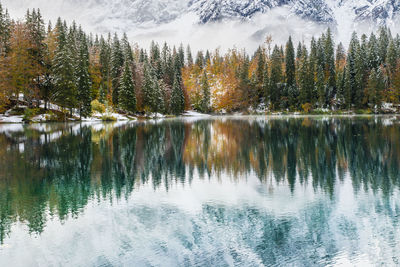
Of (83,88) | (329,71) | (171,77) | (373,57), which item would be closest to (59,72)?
(83,88)

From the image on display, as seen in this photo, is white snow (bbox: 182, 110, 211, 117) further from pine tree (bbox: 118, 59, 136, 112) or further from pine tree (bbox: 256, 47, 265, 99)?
pine tree (bbox: 118, 59, 136, 112)

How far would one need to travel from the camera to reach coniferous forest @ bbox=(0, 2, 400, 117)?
61.7 meters

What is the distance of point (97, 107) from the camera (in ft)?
240

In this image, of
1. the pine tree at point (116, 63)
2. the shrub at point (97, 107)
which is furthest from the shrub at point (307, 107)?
the shrub at point (97, 107)

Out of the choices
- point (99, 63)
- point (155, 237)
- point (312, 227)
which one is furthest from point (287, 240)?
point (99, 63)

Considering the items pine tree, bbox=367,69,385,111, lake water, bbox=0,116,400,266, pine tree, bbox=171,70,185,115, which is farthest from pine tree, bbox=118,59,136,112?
pine tree, bbox=367,69,385,111

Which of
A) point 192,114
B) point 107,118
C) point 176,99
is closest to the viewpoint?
point 107,118

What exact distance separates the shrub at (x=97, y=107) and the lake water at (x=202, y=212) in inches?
2177

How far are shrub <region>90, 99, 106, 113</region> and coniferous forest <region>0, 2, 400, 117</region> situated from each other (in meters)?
0.21

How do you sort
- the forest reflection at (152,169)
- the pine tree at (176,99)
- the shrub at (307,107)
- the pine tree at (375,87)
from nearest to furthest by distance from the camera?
the forest reflection at (152,169) → the pine tree at (375,87) → the shrub at (307,107) → the pine tree at (176,99)

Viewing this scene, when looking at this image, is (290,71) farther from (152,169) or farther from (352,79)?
(152,169)

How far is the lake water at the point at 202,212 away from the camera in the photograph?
741cm

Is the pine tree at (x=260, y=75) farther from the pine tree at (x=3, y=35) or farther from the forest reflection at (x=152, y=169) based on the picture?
the forest reflection at (x=152, y=169)

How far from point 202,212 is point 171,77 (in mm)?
114967
